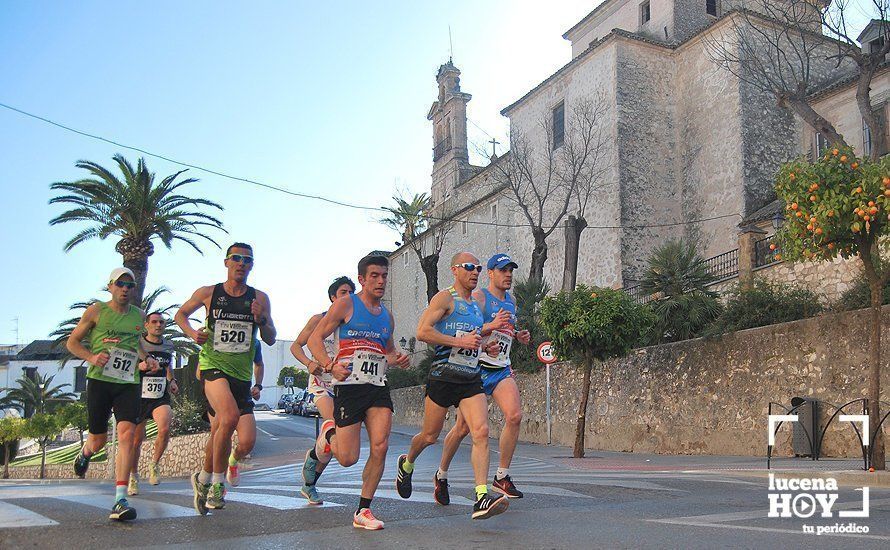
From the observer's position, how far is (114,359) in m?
7.61

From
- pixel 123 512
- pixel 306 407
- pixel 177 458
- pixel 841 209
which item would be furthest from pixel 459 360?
pixel 306 407

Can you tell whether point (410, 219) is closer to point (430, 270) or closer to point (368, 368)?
point (430, 270)

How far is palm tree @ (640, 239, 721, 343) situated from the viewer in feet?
68.7

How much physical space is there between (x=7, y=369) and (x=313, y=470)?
293ft

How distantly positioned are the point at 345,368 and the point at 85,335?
3.02m

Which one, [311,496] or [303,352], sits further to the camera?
[303,352]

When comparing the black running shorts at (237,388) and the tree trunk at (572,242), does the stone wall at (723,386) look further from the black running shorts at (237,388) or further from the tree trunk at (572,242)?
the black running shorts at (237,388)

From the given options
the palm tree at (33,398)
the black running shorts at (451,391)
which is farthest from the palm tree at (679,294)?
the palm tree at (33,398)

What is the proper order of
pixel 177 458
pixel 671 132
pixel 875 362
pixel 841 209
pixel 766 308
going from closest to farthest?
pixel 841 209 → pixel 875 362 → pixel 766 308 → pixel 177 458 → pixel 671 132

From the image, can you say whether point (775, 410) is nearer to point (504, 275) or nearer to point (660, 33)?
point (504, 275)

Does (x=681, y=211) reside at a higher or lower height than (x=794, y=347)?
higher

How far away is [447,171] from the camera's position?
58969mm

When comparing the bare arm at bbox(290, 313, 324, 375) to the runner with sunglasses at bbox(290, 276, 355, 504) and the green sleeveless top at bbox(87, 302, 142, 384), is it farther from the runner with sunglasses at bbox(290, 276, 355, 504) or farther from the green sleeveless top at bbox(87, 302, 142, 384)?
the green sleeveless top at bbox(87, 302, 142, 384)

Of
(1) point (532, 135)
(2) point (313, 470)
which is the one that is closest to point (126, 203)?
(1) point (532, 135)
